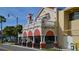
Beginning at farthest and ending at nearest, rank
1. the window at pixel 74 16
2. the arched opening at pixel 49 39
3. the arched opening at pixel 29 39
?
1. the window at pixel 74 16
2. the arched opening at pixel 29 39
3. the arched opening at pixel 49 39

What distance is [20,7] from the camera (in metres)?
8.42

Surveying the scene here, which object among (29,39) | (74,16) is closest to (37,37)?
(29,39)

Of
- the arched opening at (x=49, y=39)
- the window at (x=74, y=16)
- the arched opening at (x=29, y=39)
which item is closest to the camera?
the arched opening at (x=49, y=39)

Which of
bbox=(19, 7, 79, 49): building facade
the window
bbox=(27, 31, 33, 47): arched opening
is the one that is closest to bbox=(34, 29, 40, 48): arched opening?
bbox=(19, 7, 79, 49): building facade

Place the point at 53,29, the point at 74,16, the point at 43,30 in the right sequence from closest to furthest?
1. the point at 53,29
2. the point at 43,30
3. the point at 74,16

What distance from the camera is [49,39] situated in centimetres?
856

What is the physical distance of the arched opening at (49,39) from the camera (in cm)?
846

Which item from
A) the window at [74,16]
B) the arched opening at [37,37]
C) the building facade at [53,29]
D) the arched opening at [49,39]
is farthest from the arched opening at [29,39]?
the window at [74,16]

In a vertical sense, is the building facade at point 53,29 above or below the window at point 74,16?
below

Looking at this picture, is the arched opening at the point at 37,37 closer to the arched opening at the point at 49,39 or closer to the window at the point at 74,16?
the arched opening at the point at 49,39

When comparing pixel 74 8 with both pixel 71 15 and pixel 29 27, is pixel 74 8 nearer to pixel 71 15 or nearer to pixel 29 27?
pixel 71 15

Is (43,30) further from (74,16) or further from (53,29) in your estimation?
(74,16)

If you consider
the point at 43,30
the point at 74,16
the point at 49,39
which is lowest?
the point at 49,39

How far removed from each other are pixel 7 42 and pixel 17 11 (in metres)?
0.93
